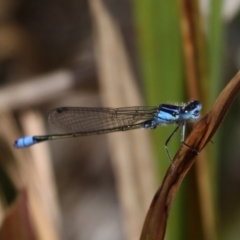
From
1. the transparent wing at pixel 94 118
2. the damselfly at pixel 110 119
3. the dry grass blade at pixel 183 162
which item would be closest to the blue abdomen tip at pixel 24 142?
the damselfly at pixel 110 119

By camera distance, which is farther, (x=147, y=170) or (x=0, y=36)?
(x=0, y=36)

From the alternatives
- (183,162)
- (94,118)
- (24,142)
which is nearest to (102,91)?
(94,118)

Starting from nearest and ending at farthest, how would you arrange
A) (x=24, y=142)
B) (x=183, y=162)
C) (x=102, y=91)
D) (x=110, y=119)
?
(x=183, y=162) < (x=24, y=142) < (x=110, y=119) < (x=102, y=91)

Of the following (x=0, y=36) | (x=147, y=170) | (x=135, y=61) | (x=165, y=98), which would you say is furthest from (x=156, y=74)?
(x=0, y=36)

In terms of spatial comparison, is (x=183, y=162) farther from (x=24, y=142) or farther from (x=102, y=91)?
(x=102, y=91)

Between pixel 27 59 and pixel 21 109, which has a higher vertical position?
pixel 27 59

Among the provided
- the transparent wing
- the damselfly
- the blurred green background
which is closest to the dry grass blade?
the blurred green background

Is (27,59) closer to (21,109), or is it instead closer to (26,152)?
(21,109)

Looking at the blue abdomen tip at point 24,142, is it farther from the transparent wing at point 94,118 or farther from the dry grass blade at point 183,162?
the dry grass blade at point 183,162
